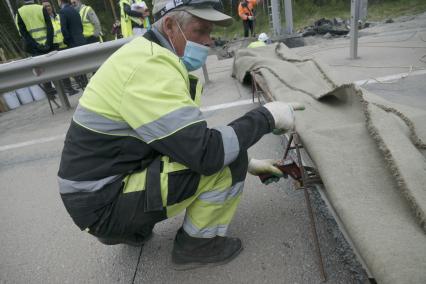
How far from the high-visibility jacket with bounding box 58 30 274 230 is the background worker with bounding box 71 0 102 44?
5.71 metres

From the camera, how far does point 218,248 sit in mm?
1729

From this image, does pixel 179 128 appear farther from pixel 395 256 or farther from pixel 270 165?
pixel 395 256

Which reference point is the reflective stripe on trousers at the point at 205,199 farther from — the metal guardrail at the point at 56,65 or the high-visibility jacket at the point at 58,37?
the high-visibility jacket at the point at 58,37

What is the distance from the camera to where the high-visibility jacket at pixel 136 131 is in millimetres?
1288

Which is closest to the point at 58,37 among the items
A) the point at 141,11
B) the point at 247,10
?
the point at 141,11

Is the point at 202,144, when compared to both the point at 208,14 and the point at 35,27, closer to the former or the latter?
the point at 208,14

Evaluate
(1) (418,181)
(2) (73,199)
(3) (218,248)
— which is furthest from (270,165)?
(2) (73,199)

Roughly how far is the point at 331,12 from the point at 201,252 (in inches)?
566

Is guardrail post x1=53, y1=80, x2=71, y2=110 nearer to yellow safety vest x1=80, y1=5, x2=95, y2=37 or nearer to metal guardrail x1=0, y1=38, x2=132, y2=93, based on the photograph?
metal guardrail x1=0, y1=38, x2=132, y2=93

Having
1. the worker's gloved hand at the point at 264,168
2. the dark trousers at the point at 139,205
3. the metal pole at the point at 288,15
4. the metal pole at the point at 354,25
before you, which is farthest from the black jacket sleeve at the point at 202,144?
the metal pole at the point at 288,15

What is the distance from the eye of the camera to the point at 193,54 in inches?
65.1

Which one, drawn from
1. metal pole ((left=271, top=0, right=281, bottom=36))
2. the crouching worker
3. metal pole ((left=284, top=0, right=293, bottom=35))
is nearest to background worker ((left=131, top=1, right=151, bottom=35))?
metal pole ((left=271, top=0, right=281, bottom=36))

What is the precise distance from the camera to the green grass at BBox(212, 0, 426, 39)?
11.3 m

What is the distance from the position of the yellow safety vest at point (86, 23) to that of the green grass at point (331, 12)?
6.98 m
